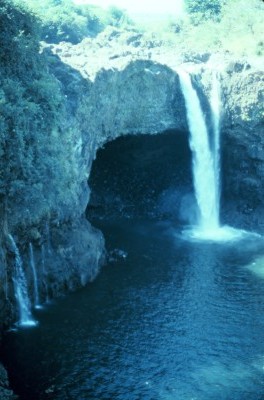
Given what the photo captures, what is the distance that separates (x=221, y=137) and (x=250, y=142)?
1.93m

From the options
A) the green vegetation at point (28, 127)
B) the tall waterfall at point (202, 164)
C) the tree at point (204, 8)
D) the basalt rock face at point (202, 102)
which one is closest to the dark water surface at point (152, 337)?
the green vegetation at point (28, 127)

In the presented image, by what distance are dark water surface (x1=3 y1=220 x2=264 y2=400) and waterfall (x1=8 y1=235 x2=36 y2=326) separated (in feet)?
1.59

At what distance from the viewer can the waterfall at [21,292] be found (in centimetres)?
1839

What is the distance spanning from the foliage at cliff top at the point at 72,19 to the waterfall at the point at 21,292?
3088cm

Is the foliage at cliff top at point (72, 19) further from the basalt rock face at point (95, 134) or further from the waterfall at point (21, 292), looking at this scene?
the waterfall at point (21, 292)

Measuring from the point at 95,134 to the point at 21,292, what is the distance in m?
9.55

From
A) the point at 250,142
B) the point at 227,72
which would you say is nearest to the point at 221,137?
the point at 250,142

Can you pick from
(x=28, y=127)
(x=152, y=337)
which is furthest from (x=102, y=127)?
(x=152, y=337)

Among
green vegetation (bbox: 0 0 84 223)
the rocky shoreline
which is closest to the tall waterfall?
the rocky shoreline

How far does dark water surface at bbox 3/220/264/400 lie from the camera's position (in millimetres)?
15000

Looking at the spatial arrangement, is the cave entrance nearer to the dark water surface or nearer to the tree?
the dark water surface

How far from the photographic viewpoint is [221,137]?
30438 mm

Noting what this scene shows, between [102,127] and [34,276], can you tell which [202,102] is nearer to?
[102,127]

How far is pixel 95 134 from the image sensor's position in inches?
990
